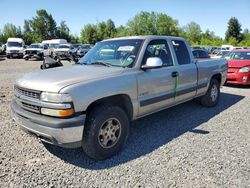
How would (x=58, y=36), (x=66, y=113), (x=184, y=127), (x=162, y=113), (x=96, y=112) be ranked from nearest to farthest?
(x=66, y=113)
(x=96, y=112)
(x=184, y=127)
(x=162, y=113)
(x=58, y=36)

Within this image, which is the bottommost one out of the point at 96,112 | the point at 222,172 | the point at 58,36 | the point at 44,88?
the point at 222,172

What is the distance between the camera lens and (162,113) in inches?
239

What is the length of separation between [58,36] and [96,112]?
84783 millimetres

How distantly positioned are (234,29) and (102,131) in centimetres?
8316

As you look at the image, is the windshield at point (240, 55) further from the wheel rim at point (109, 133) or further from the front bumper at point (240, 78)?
the wheel rim at point (109, 133)

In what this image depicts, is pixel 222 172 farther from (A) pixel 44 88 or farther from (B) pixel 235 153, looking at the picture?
(A) pixel 44 88

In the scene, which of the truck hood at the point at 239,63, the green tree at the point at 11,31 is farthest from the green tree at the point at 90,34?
the truck hood at the point at 239,63

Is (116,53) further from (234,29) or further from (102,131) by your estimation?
(234,29)

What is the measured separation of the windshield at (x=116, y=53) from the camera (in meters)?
4.31

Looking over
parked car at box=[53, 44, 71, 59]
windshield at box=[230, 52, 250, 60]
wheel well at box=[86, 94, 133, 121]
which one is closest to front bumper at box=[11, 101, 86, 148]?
wheel well at box=[86, 94, 133, 121]

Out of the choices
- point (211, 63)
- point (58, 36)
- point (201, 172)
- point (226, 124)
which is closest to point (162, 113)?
point (226, 124)

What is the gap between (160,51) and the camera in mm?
4816

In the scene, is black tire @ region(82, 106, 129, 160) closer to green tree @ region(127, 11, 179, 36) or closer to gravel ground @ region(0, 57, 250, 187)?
gravel ground @ region(0, 57, 250, 187)

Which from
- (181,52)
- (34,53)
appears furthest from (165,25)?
(181,52)
